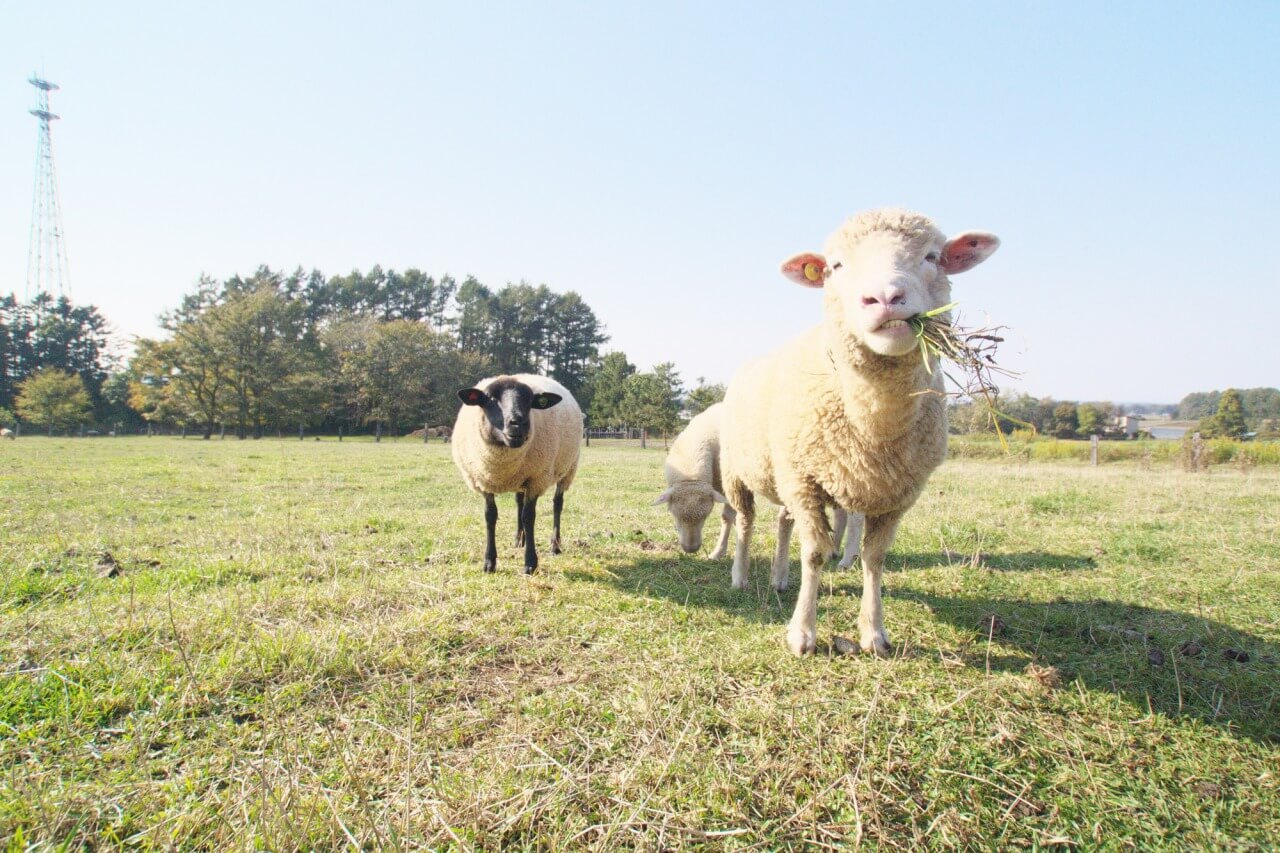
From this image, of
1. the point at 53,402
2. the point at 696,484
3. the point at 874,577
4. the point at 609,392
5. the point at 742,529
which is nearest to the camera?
the point at 874,577

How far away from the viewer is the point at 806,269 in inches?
152

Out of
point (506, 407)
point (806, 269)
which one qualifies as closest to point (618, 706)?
point (806, 269)

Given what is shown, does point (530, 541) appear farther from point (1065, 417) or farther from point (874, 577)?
point (1065, 417)

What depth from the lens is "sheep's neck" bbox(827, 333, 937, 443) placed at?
3184mm

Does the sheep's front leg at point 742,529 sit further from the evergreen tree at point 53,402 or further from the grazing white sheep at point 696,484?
the evergreen tree at point 53,402

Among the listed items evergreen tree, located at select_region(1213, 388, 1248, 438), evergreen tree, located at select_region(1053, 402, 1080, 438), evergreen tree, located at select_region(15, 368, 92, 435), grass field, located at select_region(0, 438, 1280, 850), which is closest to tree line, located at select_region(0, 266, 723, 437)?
evergreen tree, located at select_region(15, 368, 92, 435)

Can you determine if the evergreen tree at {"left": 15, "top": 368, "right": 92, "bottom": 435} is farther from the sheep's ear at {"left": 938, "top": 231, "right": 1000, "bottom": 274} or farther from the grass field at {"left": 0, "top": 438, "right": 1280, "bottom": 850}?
the sheep's ear at {"left": 938, "top": 231, "right": 1000, "bottom": 274}

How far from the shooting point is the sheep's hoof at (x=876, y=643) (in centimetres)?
353

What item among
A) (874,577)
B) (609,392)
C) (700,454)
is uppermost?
(609,392)

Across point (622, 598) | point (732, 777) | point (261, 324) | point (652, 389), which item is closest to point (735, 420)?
point (622, 598)

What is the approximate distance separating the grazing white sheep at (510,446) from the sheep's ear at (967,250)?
3825 millimetres

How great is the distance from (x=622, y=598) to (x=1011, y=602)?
10.1ft

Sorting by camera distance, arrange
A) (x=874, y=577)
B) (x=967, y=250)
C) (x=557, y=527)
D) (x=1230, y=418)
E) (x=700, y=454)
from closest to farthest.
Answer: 1. (x=967, y=250)
2. (x=874, y=577)
3. (x=700, y=454)
4. (x=557, y=527)
5. (x=1230, y=418)

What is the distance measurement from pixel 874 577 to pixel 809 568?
43cm
